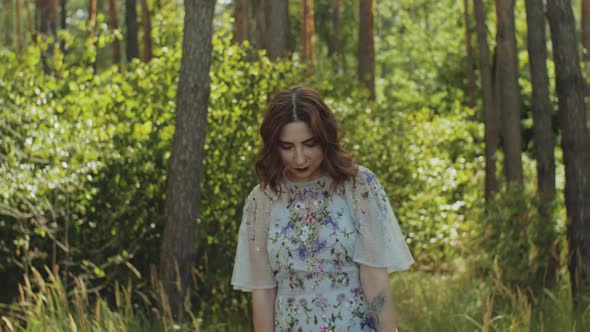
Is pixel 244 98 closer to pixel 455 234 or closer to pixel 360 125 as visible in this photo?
pixel 360 125

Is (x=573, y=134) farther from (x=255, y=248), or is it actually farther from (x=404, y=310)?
(x=255, y=248)

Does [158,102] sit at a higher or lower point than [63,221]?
higher

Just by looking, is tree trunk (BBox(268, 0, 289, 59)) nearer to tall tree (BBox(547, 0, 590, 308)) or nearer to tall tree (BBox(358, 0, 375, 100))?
tall tree (BBox(358, 0, 375, 100))

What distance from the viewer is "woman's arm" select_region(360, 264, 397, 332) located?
11.4 ft

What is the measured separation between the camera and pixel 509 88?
11008 mm

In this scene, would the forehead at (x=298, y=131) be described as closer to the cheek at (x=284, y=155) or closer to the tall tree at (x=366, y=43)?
the cheek at (x=284, y=155)

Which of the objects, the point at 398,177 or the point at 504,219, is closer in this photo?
the point at 504,219

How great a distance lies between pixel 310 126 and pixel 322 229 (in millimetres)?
364

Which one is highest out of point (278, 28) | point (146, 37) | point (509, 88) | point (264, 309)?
point (146, 37)

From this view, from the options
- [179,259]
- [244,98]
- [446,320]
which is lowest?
[446,320]

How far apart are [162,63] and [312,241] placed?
20.6ft

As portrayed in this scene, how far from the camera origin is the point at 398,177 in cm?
1210

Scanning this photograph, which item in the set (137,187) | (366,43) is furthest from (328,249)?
(366,43)

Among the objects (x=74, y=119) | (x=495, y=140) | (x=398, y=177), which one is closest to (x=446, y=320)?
(x=74, y=119)
